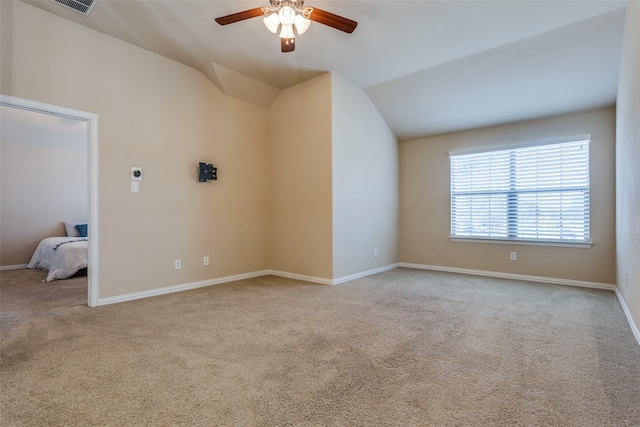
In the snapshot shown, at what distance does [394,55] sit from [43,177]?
695cm

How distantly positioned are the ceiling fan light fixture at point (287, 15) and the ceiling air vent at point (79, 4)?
1.86 meters

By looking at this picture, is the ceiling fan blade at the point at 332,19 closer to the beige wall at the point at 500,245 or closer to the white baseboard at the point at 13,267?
the beige wall at the point at 500,245

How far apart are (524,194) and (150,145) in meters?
Answer: 5.16

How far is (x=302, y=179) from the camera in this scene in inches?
181

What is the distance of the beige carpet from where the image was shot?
1.51 meters

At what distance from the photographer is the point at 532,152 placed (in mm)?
4582

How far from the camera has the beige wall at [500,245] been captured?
13.3ft

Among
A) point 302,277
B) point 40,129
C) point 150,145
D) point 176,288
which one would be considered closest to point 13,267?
point 40,129

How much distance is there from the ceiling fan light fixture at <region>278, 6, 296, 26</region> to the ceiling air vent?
186cm

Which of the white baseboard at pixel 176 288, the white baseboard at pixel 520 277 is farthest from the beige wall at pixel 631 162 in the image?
the white baseboard at pixel 176 288

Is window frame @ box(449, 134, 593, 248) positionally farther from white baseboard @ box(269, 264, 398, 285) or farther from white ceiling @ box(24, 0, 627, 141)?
white baseboard @ box(269, 264, 398, 285)

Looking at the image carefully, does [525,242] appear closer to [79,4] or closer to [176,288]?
[176,288]

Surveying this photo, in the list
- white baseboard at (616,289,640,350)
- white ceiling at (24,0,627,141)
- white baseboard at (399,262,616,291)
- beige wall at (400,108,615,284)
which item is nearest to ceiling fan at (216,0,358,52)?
white ceiling at (24,0,627,141)

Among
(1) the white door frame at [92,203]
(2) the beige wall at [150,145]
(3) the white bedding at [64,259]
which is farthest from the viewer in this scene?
(3) the white bedding at [64,259]
